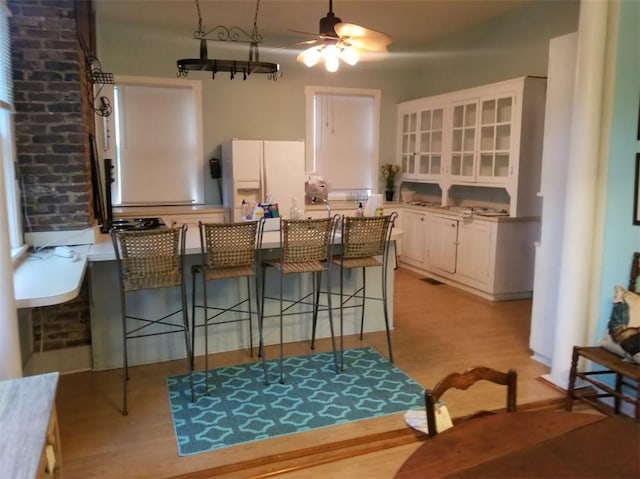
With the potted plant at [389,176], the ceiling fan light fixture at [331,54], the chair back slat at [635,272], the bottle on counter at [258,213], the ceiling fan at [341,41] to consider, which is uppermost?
the ceiling fan at [341,41]

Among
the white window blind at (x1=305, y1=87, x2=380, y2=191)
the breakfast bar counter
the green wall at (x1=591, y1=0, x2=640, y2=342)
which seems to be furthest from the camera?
the white window blind at (x1=305, y1=87, x2=380, y2=191)

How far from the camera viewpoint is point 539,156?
4.98 meters

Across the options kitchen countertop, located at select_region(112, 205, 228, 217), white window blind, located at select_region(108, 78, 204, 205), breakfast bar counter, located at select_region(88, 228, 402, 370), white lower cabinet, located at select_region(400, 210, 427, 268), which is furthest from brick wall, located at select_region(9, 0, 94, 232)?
white lower cabinet, located at select_region(400, 210, 427, 268)

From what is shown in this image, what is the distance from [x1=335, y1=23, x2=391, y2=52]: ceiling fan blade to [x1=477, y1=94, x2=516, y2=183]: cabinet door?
2.02 meters

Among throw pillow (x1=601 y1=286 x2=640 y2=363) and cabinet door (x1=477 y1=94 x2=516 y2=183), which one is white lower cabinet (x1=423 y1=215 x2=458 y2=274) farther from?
throw pillow (x1=601 y1=286 x2=640 y2=363)

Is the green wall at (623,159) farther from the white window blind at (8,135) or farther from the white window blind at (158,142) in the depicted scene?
the white window blind at (158,142)

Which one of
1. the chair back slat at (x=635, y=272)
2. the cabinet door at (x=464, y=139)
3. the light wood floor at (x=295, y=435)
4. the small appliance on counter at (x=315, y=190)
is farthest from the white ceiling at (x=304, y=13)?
the chair back slat at (x=635, y=272)

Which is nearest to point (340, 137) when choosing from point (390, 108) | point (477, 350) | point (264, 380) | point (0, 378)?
point (390, 108)

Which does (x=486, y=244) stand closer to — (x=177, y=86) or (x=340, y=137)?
(x=340, y=137)

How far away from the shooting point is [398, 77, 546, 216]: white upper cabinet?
488 cm

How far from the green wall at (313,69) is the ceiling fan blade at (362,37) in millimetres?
2286

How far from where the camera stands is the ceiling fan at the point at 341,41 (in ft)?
10.8

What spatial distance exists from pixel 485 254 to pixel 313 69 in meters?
3.21

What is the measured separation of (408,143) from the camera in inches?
267
